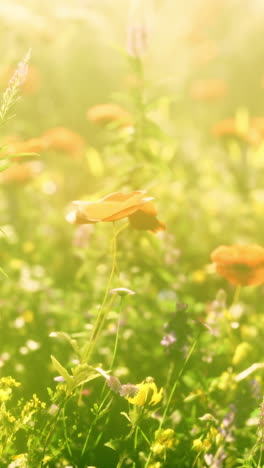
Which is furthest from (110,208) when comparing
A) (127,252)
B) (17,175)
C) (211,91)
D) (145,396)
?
(211,91)

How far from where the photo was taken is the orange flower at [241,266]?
1.55 metres

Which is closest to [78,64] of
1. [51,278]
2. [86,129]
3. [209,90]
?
[86,129]

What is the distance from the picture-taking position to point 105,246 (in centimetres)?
260

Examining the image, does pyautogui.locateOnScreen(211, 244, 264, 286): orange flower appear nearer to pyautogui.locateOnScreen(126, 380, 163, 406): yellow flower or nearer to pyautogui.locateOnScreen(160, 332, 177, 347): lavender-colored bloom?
pyautogui.locateOnScreen(160, 332, 177, 347): lavender-colored bloom

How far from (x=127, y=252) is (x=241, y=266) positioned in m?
Answer: 0.86

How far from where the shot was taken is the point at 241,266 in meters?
1.55

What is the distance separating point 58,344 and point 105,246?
0.65 metres

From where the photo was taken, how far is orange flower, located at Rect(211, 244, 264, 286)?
5.08ft

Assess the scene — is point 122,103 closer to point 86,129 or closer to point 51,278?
point 86,129

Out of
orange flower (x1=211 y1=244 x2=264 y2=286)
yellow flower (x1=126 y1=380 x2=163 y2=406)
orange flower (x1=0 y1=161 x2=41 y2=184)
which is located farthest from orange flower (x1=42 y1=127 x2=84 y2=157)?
yellow flower (x1=126 y1=380 x2=163 y2=406)

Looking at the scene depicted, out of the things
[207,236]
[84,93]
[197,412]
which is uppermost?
[84,93]

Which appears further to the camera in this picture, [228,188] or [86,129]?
[86,129]

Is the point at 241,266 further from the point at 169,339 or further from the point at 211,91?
the point at 211,91

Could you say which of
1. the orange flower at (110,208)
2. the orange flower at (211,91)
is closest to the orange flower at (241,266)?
the orange flower at (110,208)
